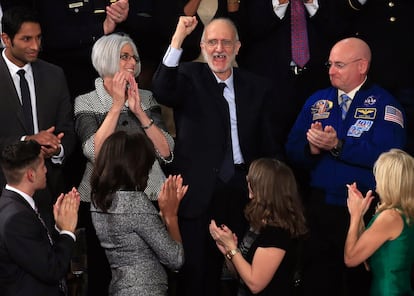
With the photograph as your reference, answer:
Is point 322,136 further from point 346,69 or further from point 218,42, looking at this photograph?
point 218,42

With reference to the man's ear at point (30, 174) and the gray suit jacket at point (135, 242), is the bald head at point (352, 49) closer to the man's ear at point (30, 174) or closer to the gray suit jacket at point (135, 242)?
the gray suit jacket at point (135, 242)

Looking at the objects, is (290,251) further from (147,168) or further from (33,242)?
(33,242)

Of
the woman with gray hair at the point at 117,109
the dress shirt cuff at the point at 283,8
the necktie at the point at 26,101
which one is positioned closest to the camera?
the woman with gray hair at the point at 117,109

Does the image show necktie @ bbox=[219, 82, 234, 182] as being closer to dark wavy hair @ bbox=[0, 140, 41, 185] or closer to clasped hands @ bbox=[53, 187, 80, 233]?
clasped hands @ bbox=[53, 187, 80, 233]

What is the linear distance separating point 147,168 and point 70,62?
181 cm

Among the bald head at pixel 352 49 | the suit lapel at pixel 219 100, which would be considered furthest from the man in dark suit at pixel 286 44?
the suit lapel at pixel 219 100

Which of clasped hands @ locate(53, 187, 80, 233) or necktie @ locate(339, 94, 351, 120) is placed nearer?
clasped hands @ locate(53, 187, 80, 233)

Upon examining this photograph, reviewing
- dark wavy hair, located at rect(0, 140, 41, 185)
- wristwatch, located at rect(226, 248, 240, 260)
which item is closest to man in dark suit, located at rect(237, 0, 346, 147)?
wristwatch, located at rect(226, 248, 240, 260)

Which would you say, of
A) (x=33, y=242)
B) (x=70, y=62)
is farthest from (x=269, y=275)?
(x=70, y=62)

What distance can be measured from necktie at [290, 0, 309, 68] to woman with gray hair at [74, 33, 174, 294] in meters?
1.08

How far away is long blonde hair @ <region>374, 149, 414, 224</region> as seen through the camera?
14.0 feet

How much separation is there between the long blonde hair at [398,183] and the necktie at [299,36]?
1508mm

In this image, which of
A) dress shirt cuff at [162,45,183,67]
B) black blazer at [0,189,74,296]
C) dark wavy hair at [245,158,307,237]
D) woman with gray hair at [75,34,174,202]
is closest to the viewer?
black blazer at [0,189,74,296]

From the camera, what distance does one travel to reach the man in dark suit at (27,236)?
152 inches
